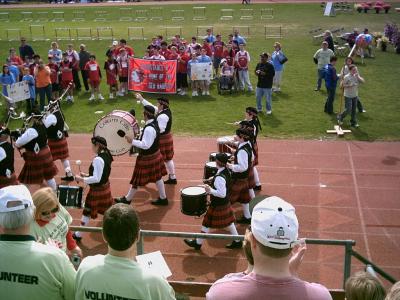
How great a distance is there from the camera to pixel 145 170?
33.8 feet

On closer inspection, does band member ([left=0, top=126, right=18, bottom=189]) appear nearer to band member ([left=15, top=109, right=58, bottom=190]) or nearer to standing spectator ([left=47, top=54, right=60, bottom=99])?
band member ([left=15, top=109, right=58, bottom=190])

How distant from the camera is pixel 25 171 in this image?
10.7 meters

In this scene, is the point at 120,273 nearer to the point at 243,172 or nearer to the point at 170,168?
the point at 243,172

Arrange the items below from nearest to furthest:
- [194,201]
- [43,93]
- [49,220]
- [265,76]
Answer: [49,220] < [194,201] < [265,76] < [43,93]

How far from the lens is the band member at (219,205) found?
8.46 m

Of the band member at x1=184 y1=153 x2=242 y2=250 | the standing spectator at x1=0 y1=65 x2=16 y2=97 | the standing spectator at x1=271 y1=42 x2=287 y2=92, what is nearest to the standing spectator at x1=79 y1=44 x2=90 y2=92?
the standing spectator at x1=0 y1=65 x2=16 y2=97

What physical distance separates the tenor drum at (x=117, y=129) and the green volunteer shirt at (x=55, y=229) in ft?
15.6

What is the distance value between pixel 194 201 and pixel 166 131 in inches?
114

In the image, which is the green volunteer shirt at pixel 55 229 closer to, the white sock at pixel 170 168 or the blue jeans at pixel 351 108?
the white sock at pixel 170 168

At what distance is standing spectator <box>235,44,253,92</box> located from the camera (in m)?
18.8

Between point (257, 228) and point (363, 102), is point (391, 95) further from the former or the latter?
point (257, 228)

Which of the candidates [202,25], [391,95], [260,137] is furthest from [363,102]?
[202,25]

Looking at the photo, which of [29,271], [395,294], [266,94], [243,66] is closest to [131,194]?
[29,271]

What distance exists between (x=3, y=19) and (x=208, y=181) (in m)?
39.5
